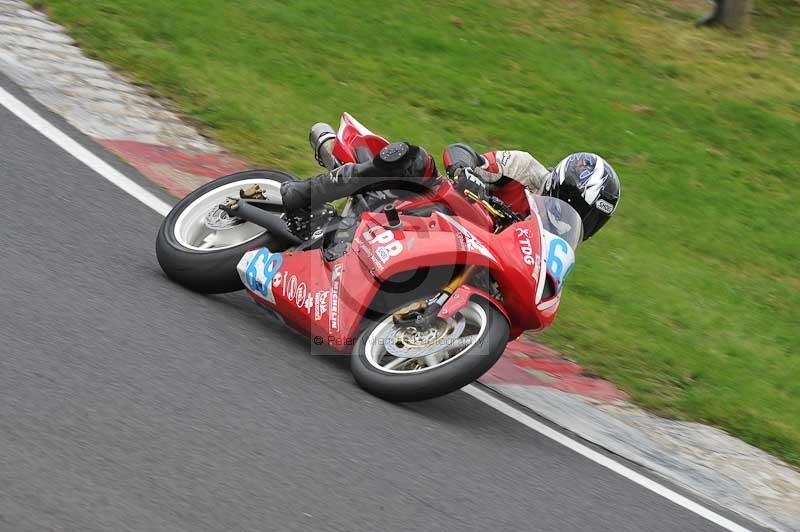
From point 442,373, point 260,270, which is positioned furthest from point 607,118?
point 442,373

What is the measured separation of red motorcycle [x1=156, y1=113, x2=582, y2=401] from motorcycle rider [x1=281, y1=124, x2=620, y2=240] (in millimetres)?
85

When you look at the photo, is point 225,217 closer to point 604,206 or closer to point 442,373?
point 442,373

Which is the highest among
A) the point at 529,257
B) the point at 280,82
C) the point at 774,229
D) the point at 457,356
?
the point at 529,257

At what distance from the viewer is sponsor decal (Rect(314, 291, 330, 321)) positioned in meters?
6.13

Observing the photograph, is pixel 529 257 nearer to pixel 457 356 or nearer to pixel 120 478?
pixel 457 356

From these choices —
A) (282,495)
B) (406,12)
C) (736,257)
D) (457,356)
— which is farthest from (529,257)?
(406,12)

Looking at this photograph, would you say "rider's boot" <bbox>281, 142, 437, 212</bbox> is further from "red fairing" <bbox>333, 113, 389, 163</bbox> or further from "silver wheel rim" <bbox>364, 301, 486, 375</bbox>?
"silver wheel rim" <bbox>364, 301, 486, 375</bbox>

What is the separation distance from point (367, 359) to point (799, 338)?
480 cm

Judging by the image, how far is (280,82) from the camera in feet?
37.3

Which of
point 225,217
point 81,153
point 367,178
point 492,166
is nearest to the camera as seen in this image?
point 367,178

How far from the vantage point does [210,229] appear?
270 inches

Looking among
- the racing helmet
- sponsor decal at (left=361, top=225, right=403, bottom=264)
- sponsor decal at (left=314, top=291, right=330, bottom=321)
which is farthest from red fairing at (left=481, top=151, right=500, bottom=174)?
sponsor decal at (left=314, top=291, right=330, bottom=321)

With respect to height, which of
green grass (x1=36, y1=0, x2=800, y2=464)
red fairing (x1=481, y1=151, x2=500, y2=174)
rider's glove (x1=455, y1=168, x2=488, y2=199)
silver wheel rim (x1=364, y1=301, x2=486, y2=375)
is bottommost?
green grass (x1=36, y1=0, x2=800, y2=464)

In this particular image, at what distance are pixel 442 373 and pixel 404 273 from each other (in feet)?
2.34
